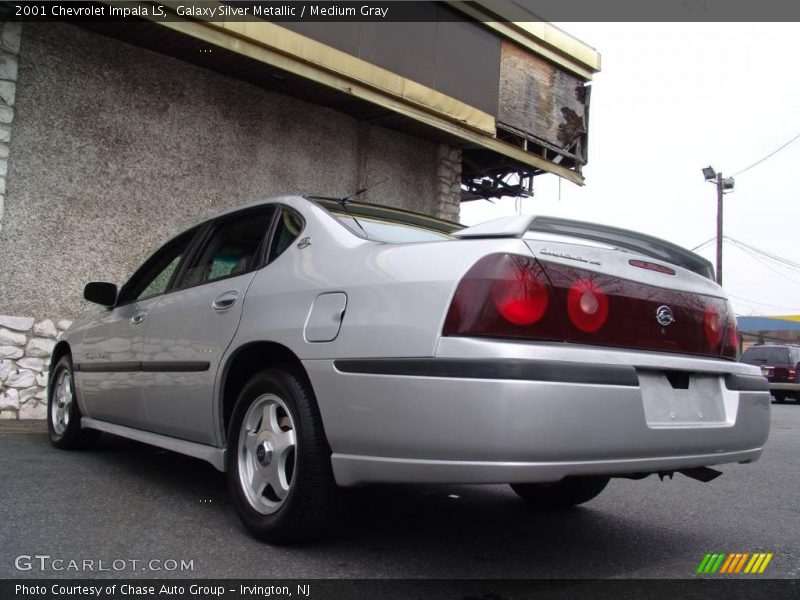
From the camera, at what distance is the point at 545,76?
11.0 meters

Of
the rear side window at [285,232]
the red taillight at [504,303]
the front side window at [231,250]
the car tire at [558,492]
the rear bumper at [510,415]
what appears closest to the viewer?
the rear bumper at [510,415]

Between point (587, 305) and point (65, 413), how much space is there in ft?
13.3

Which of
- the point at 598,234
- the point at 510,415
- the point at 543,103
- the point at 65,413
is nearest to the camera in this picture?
the point at 510,415

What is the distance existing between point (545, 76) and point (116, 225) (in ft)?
22.4

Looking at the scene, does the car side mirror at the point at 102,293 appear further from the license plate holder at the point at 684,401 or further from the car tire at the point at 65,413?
the license plate holder at the point at 684,401

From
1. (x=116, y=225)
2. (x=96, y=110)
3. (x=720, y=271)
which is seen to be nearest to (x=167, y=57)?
(x=96, y=110)

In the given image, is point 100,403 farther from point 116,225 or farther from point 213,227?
point 116,225

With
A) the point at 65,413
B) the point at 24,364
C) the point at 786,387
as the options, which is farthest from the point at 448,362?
the point at 786,387

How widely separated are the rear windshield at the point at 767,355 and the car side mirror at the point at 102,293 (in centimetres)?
1804

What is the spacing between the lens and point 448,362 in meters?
2.29

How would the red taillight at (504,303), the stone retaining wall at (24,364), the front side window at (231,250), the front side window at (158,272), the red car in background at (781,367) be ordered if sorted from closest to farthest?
the red taillight at (504,303)
the front side window at (231,250)
the front side window at (158,272)
the stone retaining wall at (24,364)
the red car in background at (781,367)

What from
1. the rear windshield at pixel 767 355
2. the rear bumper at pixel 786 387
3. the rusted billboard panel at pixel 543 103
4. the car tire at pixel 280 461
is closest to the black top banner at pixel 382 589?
the car tire at pixel 280 461

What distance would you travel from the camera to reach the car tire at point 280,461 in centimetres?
264

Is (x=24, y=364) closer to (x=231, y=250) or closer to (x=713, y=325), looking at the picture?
(x=231, y=250)
